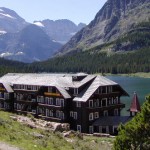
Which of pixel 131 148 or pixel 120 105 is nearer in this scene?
pixel 131 148

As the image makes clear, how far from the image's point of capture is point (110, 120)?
76750 millimetres

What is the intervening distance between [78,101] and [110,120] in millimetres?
7606

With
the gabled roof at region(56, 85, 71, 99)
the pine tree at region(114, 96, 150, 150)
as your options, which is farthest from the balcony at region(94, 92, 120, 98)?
the pine tree at region(114, 96, 150, 150)

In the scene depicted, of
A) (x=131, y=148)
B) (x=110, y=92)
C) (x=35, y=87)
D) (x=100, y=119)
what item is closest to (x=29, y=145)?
(x=131, y=148)

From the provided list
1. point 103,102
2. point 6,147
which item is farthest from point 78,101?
point 6,147

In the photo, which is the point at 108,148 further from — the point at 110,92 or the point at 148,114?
the point at 110,92

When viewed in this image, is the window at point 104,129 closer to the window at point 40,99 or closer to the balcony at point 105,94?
the balcony at point 105,94

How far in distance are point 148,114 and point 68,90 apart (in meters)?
40.9

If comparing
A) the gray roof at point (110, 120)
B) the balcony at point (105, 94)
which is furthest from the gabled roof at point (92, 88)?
the gray roof at point (110, 120)

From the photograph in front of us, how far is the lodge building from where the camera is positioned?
7775 cm

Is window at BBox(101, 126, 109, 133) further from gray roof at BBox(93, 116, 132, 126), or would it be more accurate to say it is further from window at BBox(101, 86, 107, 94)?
window at BBox(101, 86, 107, 94)

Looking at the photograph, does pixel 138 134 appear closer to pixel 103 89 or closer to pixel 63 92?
pixel 103 89

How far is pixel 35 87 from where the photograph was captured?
92.4 meters

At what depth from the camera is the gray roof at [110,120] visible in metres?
75.1
